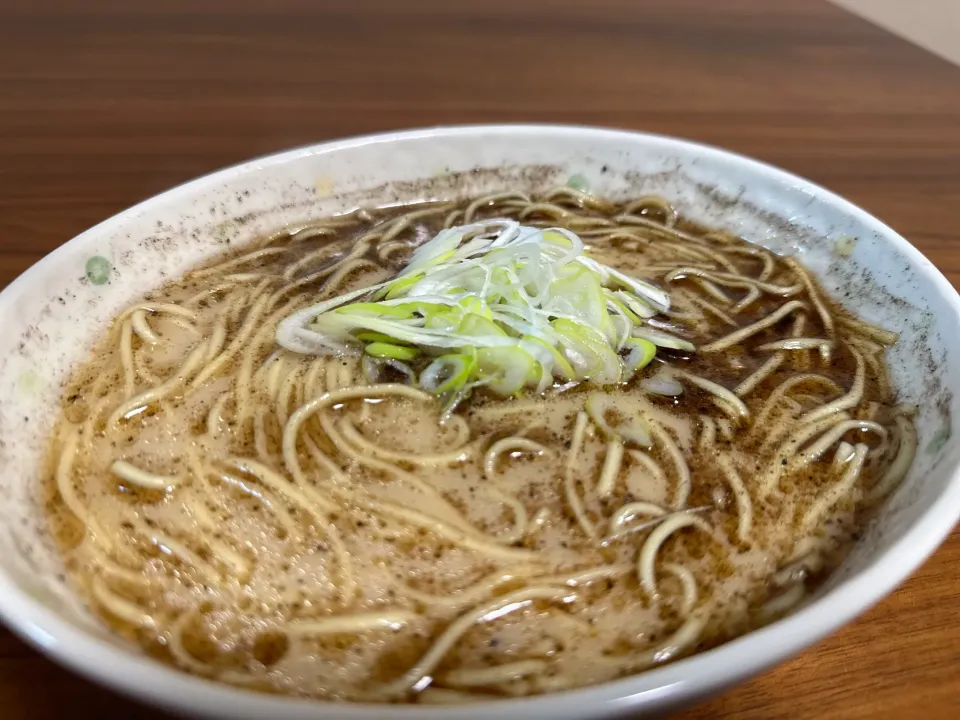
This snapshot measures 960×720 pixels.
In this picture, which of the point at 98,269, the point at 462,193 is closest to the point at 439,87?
the point at 462,193

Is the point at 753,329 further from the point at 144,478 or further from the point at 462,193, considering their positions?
the point at 144,478

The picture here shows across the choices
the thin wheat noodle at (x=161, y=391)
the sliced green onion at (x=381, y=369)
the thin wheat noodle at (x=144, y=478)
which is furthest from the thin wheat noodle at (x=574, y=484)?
the thin wheat noodle at (x=161, y=391)

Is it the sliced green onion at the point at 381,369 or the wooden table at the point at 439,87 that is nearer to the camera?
the sliced green onion at the point at 381,369

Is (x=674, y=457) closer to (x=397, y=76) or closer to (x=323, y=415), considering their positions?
(x=323, y=415)

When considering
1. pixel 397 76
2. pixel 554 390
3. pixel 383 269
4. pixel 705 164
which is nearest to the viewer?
pixel 554 390

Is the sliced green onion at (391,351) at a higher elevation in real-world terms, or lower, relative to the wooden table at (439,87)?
lower

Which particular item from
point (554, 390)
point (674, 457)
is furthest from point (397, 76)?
point (674, 457)

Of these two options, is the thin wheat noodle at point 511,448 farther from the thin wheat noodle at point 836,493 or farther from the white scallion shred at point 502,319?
the thin wheat noodle at point 836,493
